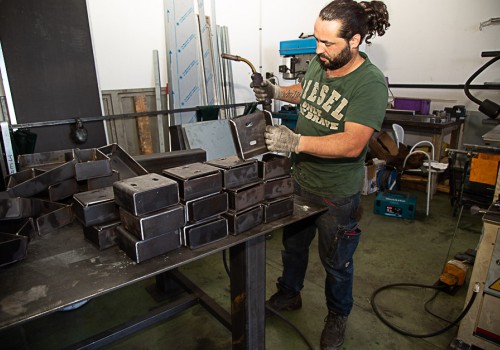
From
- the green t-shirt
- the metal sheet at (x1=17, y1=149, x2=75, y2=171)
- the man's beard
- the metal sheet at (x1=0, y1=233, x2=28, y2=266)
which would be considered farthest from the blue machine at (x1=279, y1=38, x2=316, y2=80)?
the metal sheet at (x1=0, y1=233, x2=28, y2=266)

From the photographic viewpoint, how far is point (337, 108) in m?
1.30

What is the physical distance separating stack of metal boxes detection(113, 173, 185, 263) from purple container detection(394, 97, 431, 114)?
10.6 feet

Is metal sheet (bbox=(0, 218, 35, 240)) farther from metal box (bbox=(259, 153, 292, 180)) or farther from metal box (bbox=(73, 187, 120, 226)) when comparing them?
Result: metal box (bbox=(259, 153, 292, 180))

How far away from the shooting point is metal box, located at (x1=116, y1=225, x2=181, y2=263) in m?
0.92

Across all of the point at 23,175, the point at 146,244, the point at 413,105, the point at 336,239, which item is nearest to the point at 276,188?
the point at 336,239

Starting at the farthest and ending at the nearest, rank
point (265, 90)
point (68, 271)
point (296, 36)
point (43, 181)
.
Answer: point (296, 36)
point (265, 90)
point (43, 181)
point (68, 271)

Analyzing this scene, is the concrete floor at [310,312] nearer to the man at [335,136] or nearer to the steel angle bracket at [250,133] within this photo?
the man at [335,136]

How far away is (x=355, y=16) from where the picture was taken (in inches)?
48.0

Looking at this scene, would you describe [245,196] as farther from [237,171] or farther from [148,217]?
[148,217]

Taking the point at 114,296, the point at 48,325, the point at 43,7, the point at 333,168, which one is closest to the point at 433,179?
the point at 333,168

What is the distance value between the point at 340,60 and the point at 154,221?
857mm

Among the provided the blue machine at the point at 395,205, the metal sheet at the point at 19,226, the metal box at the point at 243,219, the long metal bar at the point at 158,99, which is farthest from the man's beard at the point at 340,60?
the long metal bar at the point at 158,99

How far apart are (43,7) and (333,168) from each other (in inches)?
90.0

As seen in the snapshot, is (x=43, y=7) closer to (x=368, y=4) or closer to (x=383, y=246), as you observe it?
(x=368, y=4)
